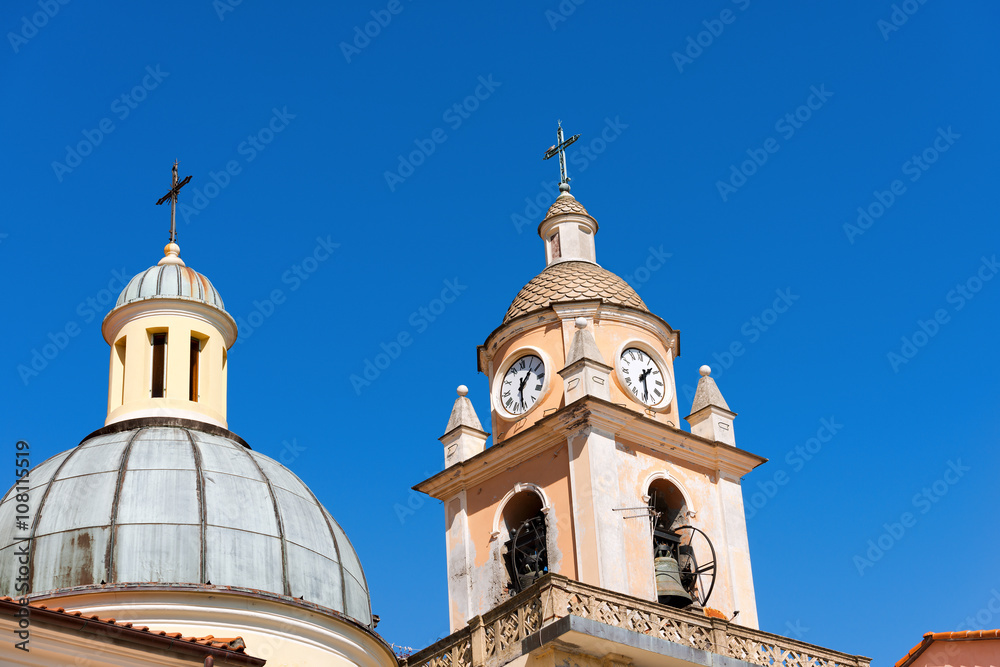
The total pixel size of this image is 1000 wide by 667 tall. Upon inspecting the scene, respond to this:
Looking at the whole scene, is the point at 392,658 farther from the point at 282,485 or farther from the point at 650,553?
the point at 650,553

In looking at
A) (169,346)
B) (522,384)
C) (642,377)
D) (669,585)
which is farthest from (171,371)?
(669,585)

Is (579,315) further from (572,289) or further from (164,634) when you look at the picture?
(164,634)

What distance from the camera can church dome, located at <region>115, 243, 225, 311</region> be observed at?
22906mm

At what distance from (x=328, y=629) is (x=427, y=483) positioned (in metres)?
7.05

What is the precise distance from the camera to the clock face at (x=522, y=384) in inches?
993

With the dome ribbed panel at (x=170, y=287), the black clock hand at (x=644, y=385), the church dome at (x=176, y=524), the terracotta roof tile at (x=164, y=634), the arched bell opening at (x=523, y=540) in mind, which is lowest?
the terracotta roof tile at (x=164, y=634)

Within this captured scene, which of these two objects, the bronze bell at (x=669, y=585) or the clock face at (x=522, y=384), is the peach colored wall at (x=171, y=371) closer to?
the clock face at (x=522, y=384)

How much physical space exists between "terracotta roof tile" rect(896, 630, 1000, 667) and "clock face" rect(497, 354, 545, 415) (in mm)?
7213

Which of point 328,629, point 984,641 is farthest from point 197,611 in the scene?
point 984,641

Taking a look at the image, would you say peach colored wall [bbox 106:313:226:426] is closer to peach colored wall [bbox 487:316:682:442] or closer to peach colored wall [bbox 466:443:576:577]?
peach colored wall [bbox 466:443:576:577]

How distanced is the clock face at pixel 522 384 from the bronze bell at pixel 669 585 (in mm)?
3640

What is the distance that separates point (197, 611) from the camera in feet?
58.0

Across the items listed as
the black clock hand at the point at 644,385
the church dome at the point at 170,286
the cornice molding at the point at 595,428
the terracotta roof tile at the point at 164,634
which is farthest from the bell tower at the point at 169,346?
the terracotta roof tile at the point at 164,634

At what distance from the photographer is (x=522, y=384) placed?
25.6 meters
